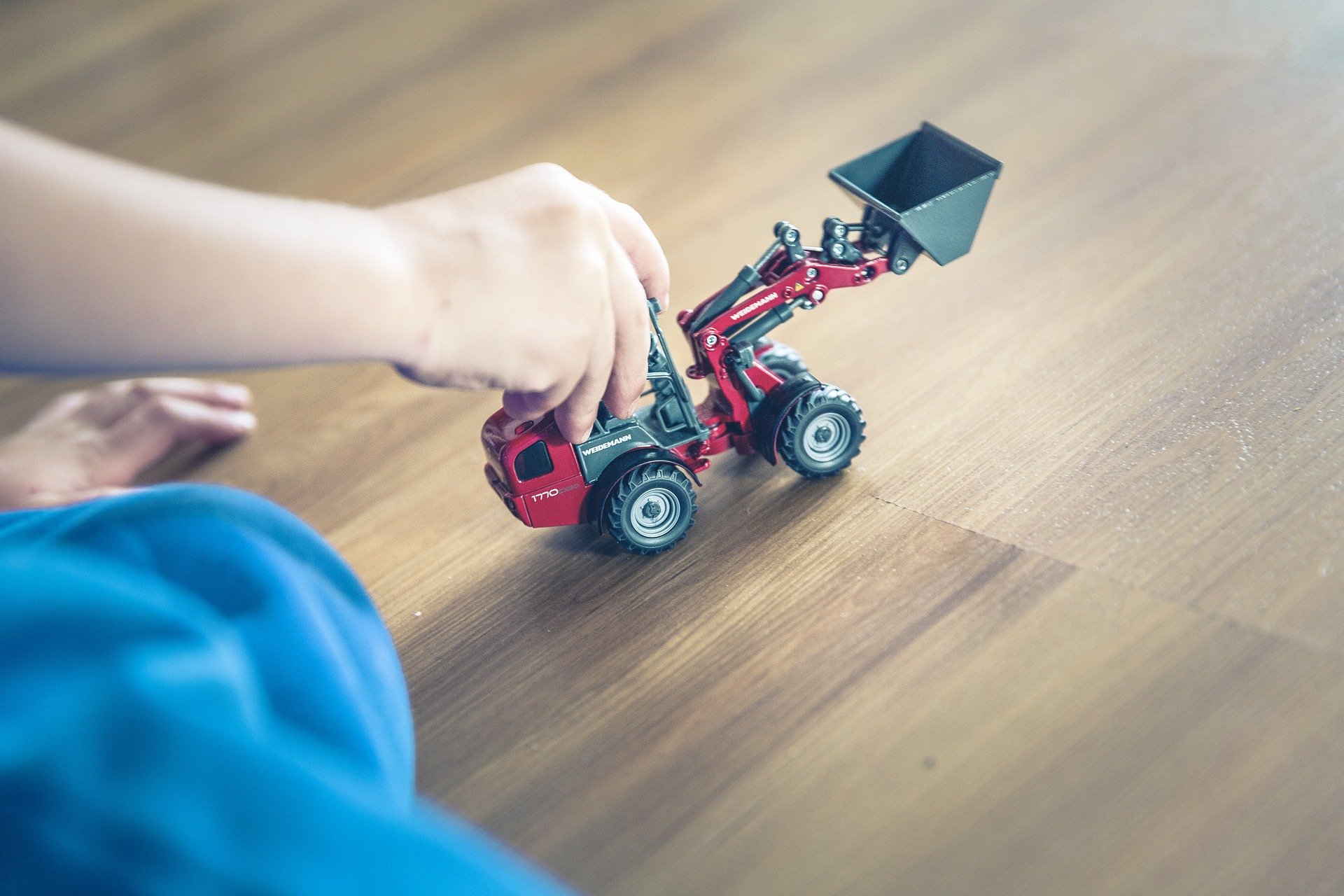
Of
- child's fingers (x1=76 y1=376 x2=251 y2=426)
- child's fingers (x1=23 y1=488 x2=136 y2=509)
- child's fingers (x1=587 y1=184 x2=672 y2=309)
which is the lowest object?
child's fingers (x1=23 y1=488 x2=136 y2=509)

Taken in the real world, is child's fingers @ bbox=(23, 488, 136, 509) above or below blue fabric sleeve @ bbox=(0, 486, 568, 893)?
below

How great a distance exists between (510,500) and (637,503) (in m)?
0.09

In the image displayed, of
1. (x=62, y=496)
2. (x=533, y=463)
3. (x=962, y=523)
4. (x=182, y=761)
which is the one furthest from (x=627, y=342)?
(x=62, y=496)

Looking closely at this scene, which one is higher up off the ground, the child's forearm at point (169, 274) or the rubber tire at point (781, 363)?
the child's forearm at point (169, 274)

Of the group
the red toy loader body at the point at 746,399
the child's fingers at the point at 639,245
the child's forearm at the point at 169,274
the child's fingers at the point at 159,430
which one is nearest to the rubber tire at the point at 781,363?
the red toy loader body at the point at 746,399

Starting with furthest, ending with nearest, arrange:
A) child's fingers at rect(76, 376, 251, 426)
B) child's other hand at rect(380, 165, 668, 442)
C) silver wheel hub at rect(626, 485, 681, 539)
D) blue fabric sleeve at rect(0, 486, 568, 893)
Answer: child's fingers at rect(76, 376, 251, 426)
silver wheel hub at rect(626, 485, 681, 539)
child's other hand at rect(380, 165, 668, 442)
blue fabric sleeve at rect(0, 486, 568, 893)

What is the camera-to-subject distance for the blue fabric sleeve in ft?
1.28

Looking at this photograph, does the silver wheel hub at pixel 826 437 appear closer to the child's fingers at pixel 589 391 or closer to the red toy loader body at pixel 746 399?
the red toy loader body at pixel 746 399

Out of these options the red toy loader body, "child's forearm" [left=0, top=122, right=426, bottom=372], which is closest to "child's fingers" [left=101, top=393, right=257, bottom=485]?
the red toy loader body

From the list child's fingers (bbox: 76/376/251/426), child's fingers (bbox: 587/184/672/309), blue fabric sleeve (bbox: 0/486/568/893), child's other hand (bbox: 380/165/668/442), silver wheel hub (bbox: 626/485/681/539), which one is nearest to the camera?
blue fabric sleeve (bbox: 0/486/568/893)

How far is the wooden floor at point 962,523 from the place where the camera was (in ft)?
2.03

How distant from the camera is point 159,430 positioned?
3.59ft

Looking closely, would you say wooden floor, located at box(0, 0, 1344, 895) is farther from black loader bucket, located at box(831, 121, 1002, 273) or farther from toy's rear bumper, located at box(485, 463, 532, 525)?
black loader bucket, located at box(831, 121, 1002, 273)

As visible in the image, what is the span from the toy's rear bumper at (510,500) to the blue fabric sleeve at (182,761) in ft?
1.02
